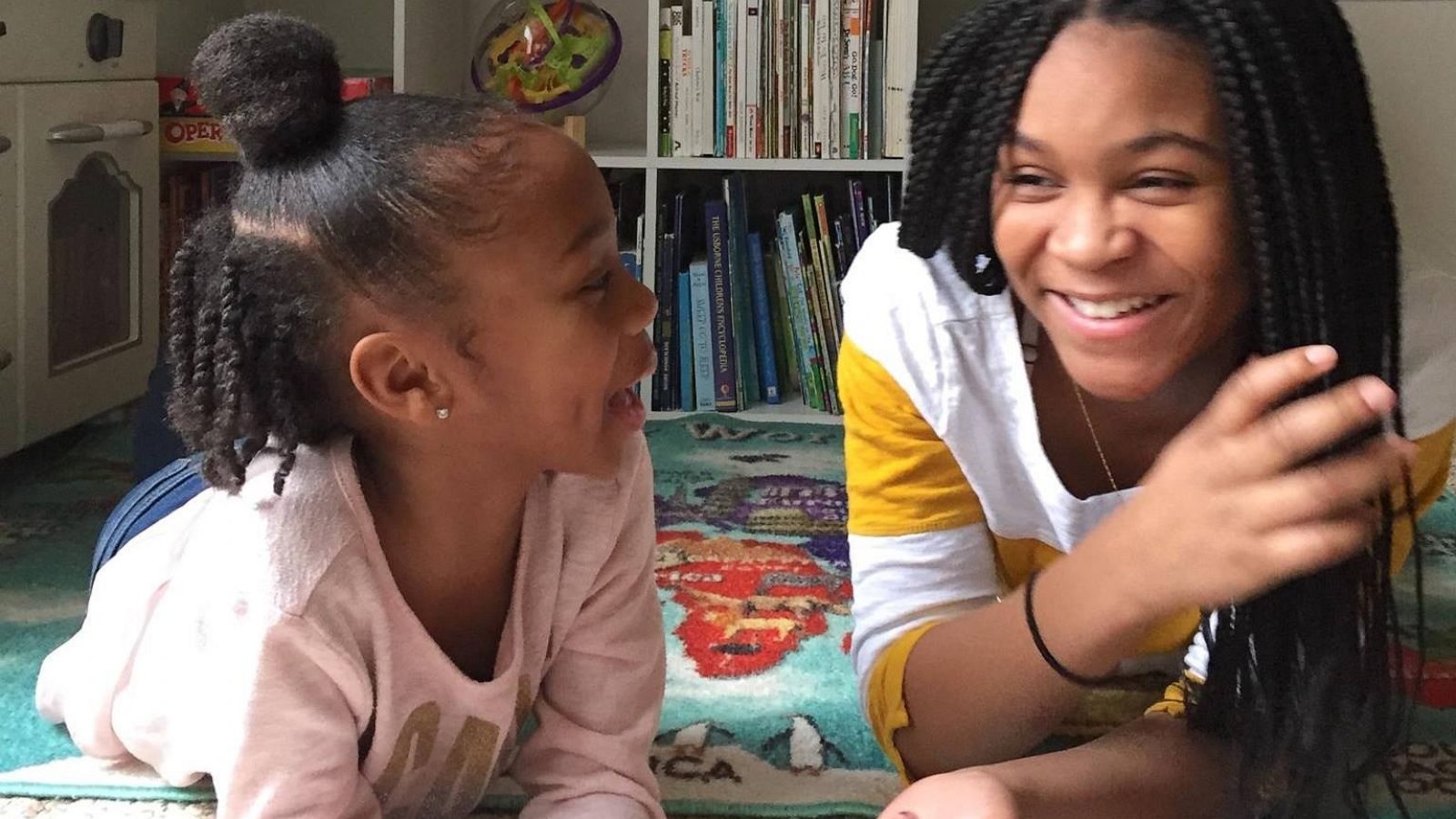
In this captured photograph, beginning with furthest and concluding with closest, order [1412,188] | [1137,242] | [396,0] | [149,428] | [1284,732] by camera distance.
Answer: [396,0]
[149,428]
[1412,188]
[1284,732]
[1137,242]

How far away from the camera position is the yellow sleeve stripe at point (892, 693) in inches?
35.4

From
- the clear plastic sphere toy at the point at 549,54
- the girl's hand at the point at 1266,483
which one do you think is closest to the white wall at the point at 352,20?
the clear plastic sphere toy at the point at 549,54

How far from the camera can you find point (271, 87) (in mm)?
773

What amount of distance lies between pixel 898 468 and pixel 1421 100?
0.88m

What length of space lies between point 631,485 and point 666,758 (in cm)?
23

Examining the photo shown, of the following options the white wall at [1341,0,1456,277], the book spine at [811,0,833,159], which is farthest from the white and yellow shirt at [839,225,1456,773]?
the book spine at [811,0,833,159]

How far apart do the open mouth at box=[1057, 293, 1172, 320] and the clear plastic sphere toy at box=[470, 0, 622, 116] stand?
1.48 meters

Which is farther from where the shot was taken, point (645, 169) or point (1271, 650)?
point (645, 169)

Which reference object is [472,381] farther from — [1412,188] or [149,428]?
[1412,188]

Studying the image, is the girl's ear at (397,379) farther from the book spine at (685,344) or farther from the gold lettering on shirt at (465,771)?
the book spine at (685,344)

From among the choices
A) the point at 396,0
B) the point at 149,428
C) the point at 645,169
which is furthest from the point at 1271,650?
the point at 396,0

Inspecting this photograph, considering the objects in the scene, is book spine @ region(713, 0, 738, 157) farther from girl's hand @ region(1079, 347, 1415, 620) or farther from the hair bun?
girl's hand @ region(1079, 347, 1415, 620)

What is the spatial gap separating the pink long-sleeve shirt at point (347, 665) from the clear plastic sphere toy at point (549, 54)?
4.08 feet

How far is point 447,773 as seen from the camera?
2.91 ft
